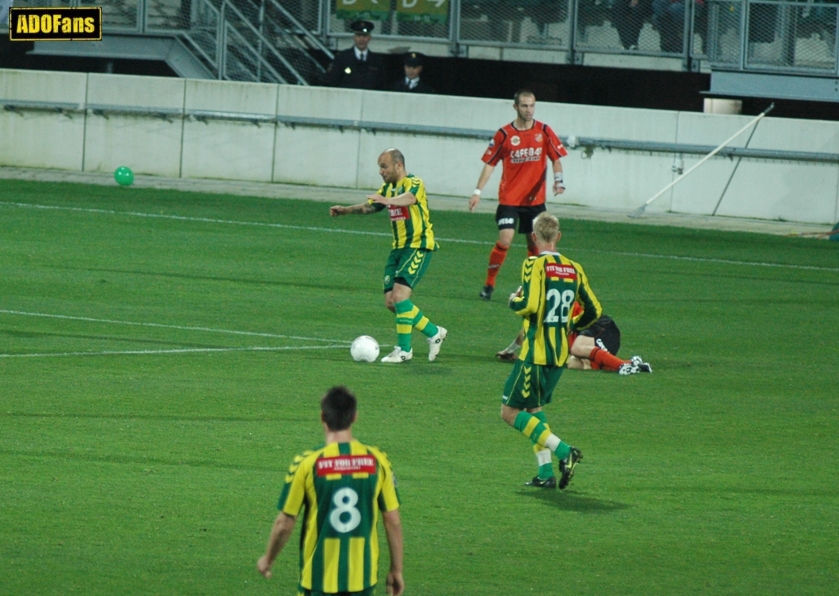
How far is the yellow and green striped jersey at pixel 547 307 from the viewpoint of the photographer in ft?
30.1

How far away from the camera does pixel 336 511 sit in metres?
5.38

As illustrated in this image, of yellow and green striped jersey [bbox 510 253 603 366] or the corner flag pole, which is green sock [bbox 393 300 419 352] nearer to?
yellow and green striped jersey [bbox 510 253 603 366]

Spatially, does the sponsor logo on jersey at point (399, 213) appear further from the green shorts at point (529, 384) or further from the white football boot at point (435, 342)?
the green shorts at point (529, 384)

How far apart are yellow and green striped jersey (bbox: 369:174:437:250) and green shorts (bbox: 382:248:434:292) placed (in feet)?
0.17

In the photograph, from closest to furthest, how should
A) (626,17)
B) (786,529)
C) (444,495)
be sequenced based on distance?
(786,529) < (444,495) < (626,17)

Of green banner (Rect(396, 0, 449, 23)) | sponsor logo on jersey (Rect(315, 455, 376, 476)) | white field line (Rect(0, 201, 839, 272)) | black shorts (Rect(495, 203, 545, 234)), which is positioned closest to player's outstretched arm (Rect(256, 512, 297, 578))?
sponsor logo on jersey (Rect(315, 455, 376, 476))

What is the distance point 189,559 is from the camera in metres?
7.67

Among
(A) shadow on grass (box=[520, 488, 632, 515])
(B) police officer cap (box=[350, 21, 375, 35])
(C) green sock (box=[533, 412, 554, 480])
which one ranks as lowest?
(A) shadow on grass (box=[520, 488, 632, 515])

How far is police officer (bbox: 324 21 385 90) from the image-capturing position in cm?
2956

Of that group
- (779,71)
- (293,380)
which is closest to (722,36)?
(779,71)

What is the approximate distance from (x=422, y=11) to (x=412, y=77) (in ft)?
7.97

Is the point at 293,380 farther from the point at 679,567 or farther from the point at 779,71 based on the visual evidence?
the point at 779,71

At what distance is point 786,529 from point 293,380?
5.10 m

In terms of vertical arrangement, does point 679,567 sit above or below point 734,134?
below
